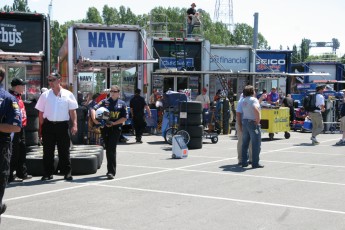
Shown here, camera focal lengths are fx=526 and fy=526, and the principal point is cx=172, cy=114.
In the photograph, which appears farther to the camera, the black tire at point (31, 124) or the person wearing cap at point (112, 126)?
the black tire at point (31, 124)

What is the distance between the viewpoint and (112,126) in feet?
32.4

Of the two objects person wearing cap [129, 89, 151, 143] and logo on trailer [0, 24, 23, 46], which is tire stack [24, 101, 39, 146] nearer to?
logo on trailer [0, 24, 23, 46]

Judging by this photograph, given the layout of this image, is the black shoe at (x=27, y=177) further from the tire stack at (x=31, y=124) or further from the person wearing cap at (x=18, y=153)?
the tire stack at (x=31, y=124)

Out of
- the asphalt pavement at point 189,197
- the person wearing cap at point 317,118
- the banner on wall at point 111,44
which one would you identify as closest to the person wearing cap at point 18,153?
the asphalt pavement at point 189,197

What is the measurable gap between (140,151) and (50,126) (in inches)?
214

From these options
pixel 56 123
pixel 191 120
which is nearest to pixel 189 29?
pixel 191 120

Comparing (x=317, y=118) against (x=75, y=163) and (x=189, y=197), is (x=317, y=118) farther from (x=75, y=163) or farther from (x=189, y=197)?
(x=189, y=197)

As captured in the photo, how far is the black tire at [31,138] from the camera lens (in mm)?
11152

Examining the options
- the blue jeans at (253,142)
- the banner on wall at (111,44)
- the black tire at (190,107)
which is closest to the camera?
the blue jeans at (253,142)

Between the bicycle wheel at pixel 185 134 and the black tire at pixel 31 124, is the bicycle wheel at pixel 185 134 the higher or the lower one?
the lower one

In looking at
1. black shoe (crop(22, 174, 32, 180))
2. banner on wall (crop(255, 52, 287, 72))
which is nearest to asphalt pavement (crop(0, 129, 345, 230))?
black shoe (crop(22, 174, 32, 180))

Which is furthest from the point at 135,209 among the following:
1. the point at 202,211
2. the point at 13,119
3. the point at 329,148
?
the point at 329,148

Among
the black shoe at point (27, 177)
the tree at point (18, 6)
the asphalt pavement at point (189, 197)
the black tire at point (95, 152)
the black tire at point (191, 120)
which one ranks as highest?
the tree at point (18, 6)

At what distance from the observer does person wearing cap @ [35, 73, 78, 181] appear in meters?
9.51
